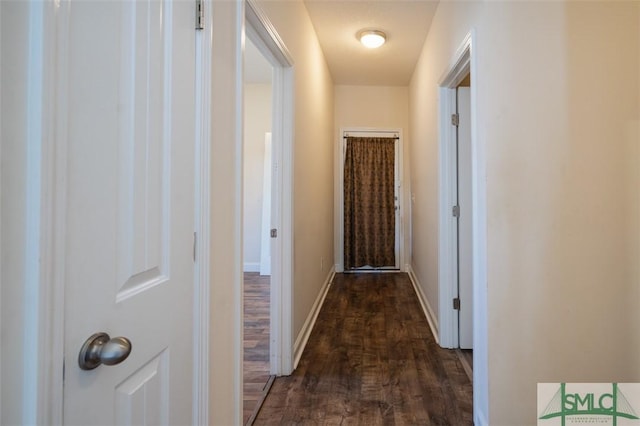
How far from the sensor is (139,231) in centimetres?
77

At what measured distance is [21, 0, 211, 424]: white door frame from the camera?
1.69 feet

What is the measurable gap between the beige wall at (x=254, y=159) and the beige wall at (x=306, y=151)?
1.28 metres

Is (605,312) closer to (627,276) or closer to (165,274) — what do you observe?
(627,276)

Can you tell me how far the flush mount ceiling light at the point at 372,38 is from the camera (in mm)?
3138

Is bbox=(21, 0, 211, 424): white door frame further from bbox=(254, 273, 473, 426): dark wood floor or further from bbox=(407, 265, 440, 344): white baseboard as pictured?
bbox=(407, 265, 440, 344): white baseboard

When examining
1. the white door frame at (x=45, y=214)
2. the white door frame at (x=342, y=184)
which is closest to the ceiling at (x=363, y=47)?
the white door frame at (x=342, y=184)

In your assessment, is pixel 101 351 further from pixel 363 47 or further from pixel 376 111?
pixel 376 111

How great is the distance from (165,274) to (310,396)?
54.0 inches

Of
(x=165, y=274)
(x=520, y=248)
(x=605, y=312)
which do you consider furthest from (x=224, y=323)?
(x=605, y=312)

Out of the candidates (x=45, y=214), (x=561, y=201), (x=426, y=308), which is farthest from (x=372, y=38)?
(x=45, y=214)

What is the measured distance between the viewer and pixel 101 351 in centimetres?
63

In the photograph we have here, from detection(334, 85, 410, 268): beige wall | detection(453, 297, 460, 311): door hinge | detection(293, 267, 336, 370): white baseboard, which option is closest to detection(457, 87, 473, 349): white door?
detection(453, 297, 460, 311): door hinge

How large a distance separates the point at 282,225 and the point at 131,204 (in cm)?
137

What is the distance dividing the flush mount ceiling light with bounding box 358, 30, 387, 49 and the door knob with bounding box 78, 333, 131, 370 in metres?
3.31
